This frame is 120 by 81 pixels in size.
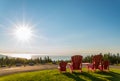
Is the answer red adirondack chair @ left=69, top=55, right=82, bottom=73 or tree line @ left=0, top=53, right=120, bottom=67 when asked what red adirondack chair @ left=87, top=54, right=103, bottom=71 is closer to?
red adirondack chair @ left=69, top=55, right=82, bottom=73

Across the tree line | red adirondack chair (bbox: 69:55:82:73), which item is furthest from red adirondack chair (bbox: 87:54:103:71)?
the tree line

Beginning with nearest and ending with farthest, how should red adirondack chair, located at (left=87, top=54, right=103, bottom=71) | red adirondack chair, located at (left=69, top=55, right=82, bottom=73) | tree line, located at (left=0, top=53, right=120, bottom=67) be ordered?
red adirondack chair, located at (left=69, top=55, right=82, bottom=73), red adirondack chair, located at (left=87, top=54, right=103, bottom=71), tree line, located at (left=0, top=53, right=120, bottom=67)

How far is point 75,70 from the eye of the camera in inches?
707

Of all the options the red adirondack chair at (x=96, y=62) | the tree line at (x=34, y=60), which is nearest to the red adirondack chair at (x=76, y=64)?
the red adirondack chair at (x=96, y=62)

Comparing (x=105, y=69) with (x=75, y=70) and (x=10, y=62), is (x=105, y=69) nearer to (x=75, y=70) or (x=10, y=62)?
(x=75, y=70)

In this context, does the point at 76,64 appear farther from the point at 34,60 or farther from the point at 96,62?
the point at 34,60

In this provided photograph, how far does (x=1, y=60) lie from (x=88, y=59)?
678 inches

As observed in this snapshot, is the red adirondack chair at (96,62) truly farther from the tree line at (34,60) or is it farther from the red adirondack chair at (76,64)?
the tree line at (34,60)

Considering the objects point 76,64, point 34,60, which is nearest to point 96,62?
point 76,64

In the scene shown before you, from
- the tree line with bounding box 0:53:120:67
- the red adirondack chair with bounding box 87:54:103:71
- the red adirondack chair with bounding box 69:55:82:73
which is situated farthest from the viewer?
the tree line with bounding box 0:53:120:67

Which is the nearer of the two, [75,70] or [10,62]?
[75,70]

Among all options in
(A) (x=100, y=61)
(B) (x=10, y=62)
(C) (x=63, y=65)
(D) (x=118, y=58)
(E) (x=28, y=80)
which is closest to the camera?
(E) (x=28, y=80)

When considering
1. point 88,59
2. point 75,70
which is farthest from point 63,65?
point 88,59

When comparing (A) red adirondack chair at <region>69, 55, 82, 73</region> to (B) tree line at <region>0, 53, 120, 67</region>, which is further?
(B) tree line at <region>0, 53, 120, 67</region>
